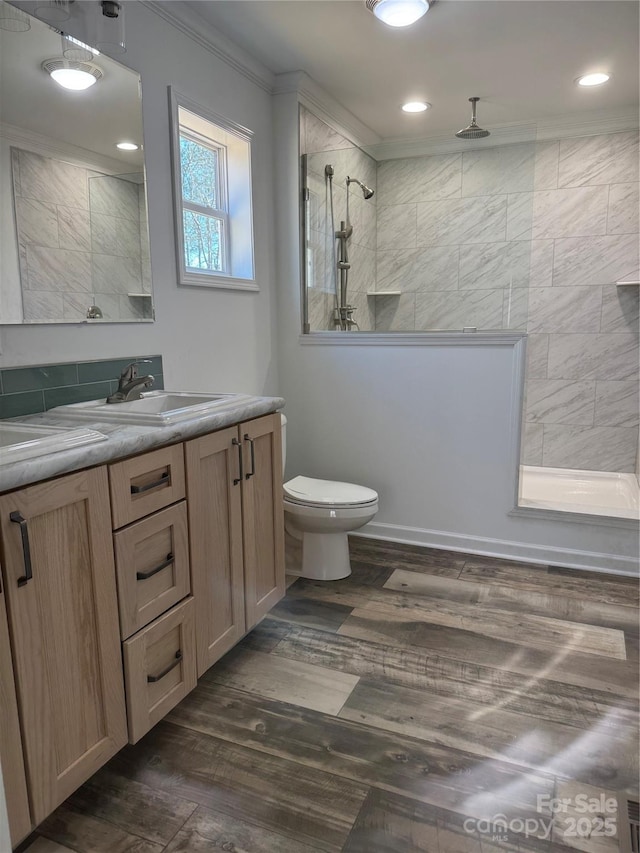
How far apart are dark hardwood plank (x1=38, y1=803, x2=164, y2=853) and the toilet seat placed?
1.43 metres

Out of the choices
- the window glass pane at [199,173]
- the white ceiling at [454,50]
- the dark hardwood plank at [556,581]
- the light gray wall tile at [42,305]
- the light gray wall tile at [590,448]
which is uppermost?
the white ceiling at [454,50]

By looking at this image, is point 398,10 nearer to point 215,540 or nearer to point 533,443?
point 215,540

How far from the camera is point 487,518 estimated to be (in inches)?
119

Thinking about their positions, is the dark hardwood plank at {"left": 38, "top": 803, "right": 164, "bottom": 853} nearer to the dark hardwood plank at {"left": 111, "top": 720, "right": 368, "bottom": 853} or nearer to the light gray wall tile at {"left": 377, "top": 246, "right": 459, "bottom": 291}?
the dark hardwood plank at {"left": 111, "top": 720, "right": 368, "bottom": 853}

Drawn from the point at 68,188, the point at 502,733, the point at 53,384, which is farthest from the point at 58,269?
the point at 502,733

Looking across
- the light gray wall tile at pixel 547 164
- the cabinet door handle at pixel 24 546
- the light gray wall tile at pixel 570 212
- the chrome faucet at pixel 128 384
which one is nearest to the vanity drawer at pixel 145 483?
the cabinet door handle at pixel 24 546

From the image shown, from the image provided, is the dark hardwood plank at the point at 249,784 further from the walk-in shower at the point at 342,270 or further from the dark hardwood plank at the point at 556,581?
the walk-in shower at the point at 342,270

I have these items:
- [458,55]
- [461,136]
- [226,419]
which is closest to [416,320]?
[461,136]

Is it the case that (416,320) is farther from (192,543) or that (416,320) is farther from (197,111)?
(192,543)

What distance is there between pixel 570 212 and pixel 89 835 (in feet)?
13.3

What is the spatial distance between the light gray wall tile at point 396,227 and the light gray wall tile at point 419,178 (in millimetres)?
42

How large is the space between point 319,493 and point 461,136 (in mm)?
1997

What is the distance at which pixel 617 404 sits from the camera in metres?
3.92

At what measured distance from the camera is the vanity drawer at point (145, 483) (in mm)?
1438
